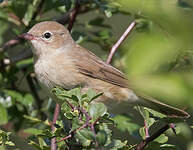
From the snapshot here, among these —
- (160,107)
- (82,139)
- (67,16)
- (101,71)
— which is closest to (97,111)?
(82,139)

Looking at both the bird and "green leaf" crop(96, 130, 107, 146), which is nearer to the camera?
"green leaf" crop(96, 130, 107, 146)

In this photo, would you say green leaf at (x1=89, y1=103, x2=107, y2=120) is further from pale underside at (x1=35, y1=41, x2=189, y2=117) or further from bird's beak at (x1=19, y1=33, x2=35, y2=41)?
bird's beak at (x1=19, y1=33, x2=35, y2=41)

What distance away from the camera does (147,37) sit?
2.13ft

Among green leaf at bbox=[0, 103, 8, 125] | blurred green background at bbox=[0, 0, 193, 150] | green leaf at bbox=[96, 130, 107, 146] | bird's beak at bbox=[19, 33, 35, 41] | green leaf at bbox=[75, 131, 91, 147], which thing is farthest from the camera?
bird's beak at bbox=[19, 33, 35, 41]

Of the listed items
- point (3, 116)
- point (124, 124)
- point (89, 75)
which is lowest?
point (124, 124)

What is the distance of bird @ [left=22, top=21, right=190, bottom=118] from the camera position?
3021 mm

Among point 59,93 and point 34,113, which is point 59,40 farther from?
point 59,93

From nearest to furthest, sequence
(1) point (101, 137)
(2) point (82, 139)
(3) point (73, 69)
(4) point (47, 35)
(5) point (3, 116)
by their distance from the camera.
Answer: (1) point (101, 137), (2) point (82, 139), (5) point (3, 116), (3) point (73, 69), (4) point (47, 35)

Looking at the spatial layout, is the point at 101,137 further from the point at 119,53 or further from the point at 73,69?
the point at 119,53

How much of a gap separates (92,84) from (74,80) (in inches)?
7.6

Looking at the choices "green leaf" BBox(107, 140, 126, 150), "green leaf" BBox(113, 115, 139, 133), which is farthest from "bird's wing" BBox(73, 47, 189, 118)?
"green leaf" BBox(107, 140, 126, 150)

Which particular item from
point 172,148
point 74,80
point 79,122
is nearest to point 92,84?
point 74,80

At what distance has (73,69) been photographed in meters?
3.16

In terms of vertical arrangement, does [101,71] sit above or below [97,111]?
below
